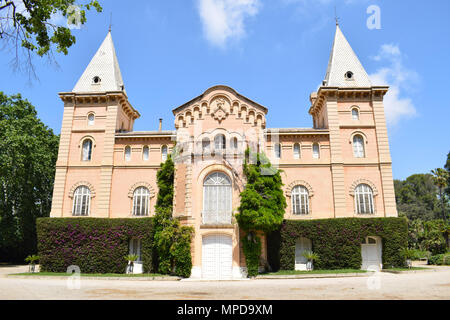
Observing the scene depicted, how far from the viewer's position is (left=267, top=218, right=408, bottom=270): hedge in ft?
77.5

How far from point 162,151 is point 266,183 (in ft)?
31.6

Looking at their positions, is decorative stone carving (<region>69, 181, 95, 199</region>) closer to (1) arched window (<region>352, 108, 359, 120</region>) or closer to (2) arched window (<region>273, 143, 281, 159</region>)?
(2) arched window (<region>273, 143, 281, 159</region>)

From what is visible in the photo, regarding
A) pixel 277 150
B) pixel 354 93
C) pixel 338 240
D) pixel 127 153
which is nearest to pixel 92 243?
pixel 127 153

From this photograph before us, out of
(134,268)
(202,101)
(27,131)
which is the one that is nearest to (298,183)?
(202,101)

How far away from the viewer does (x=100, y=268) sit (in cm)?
2392

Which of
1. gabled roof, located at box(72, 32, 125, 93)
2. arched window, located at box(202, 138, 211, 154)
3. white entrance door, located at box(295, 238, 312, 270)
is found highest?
gabled roof, located at box(72, 32, 125, 93)

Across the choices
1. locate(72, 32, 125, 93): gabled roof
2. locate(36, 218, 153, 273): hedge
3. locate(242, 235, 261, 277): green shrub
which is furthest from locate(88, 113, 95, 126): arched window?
locate(242, 235, 261, 277): green shrub

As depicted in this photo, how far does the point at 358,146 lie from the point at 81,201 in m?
22.8

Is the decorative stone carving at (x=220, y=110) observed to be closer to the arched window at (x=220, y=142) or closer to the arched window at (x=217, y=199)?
the arched window at (x=220, y=142)

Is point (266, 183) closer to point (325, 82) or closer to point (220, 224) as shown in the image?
point (220, 224)

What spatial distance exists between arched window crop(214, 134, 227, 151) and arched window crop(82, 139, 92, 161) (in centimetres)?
1103

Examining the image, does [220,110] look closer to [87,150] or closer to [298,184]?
[298,184]

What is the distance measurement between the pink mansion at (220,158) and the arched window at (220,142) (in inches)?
3.0

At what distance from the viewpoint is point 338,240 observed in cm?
2383
